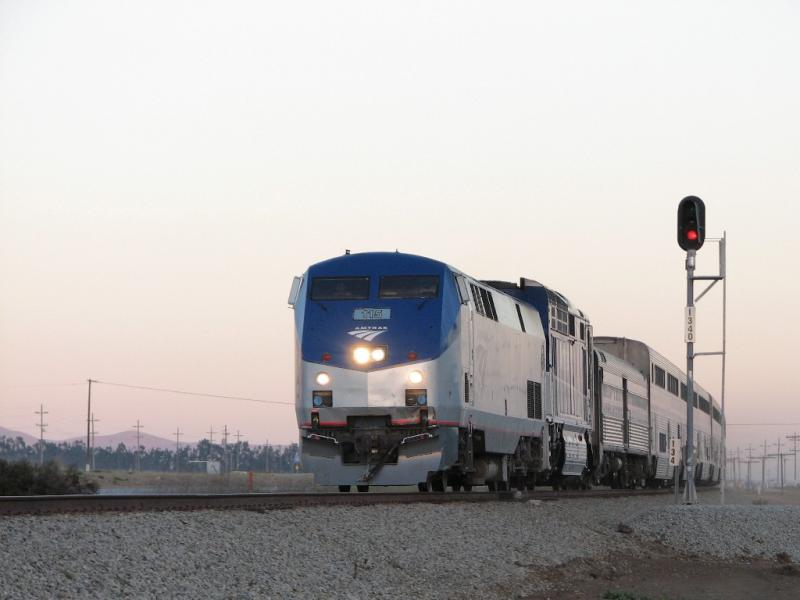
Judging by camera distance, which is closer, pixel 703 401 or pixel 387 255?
pixel 387 255

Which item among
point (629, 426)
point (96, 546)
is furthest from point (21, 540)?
point (629, 426)

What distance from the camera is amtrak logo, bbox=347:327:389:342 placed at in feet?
65.5

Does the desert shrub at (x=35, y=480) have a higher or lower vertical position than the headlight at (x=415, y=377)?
lower

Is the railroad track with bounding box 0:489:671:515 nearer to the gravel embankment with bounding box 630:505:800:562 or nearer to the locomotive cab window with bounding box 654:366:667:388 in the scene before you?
the gravel embankment with bounding box 630:505:800:562

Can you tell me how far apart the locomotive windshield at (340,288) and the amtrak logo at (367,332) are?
69 centimetres

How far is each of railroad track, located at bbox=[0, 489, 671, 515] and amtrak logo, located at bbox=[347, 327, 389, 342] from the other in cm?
263

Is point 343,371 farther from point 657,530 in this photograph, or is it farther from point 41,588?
point 41,588

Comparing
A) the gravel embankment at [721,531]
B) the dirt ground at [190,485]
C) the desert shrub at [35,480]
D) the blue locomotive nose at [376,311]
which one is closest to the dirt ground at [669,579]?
the gravel embankment at [721,531]

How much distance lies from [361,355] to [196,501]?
5.59 metres

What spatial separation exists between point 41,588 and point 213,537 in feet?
10.9

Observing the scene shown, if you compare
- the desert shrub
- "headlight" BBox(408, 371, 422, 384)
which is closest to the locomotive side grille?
"headlight" BBox(408, 371, 422, 384)

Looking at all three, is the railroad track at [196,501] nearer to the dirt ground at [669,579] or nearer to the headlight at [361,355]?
the headlight at [361,355]

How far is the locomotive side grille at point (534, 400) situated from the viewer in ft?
81.6

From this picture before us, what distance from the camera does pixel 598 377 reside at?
32.1 metres
